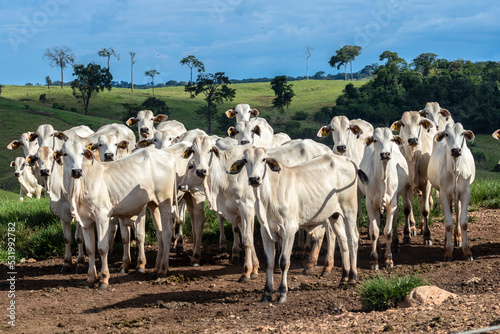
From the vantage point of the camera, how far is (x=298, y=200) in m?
9.84

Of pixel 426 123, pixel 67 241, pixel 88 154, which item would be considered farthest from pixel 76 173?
pixel 426 123

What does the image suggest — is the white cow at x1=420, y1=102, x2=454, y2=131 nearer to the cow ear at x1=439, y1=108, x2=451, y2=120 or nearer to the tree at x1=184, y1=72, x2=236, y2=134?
the cow ear at x1=439, y1=108, x2=451, y2=120

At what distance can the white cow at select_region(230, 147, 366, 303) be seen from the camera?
30.8 ft

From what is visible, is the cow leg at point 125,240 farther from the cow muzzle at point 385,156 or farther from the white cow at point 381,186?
the cow muzzle at point 385,156

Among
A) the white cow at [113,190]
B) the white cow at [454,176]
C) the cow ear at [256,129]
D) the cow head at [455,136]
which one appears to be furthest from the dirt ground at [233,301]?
the cow ear at [256,129]

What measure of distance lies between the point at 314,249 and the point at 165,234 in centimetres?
275

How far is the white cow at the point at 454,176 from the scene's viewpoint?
11602 mm

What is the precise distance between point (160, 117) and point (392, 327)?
11401 millimetres

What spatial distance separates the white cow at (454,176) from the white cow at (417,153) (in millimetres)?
1161

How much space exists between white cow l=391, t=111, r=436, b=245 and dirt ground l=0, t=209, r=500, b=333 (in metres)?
0.79

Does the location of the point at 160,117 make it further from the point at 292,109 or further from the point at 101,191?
the point at 292,109

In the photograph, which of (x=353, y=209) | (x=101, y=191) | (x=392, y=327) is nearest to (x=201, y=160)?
(x=101, y=191)

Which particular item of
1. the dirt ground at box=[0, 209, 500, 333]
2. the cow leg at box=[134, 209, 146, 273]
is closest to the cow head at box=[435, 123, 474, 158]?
the dirt ground at box=[0, 209, 500, 333]

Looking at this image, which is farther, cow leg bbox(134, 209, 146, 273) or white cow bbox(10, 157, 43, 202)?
white cow bbox(10, 157, 43, 202)
